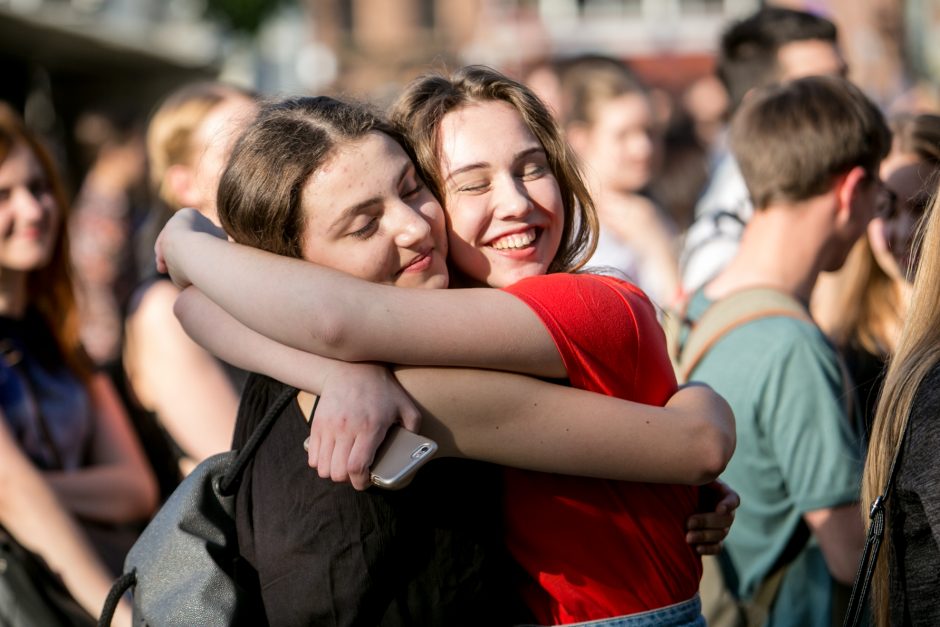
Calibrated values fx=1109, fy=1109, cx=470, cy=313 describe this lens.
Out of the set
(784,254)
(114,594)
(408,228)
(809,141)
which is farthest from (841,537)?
(114,594)

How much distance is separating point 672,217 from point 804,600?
5.69 meters

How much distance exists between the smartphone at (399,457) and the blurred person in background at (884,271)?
2.15 meters

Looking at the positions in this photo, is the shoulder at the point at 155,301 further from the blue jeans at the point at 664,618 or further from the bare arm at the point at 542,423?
the blue jeans at the point at 664,618

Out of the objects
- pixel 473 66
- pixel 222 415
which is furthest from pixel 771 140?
pixel 222 415

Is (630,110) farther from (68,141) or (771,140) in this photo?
(68,141)

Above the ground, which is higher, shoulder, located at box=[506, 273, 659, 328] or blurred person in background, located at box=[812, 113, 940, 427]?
shoulder, located at box=[506, 273, 659, 328]

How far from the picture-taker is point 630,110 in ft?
18.6

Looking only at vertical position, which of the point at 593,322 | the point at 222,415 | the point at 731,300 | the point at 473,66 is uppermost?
the point at 473,66

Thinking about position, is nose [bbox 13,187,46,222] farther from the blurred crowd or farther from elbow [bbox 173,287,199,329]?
elbow [bbox 173,287,199,329]

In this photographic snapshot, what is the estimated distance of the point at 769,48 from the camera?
4.80 m

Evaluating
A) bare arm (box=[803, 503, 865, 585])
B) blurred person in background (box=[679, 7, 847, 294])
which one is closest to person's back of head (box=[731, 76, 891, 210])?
bare arm (box=[803, 503, 865, 585])

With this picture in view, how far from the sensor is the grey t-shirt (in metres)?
1.74

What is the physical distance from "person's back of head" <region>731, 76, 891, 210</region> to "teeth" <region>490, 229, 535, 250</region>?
119 centimetres

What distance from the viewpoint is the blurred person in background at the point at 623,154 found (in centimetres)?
548
